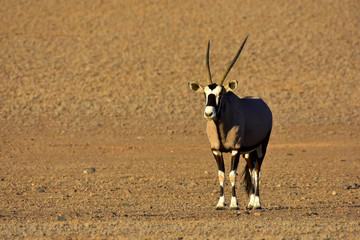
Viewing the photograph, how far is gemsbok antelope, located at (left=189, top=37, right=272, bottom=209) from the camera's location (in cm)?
1073

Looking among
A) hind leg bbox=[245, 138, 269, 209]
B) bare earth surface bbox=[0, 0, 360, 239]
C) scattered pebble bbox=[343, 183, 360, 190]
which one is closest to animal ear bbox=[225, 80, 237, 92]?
hind leg bbox=[245, 138, 269, 209]

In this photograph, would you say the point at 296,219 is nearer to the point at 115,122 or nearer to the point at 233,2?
the point at 115,122

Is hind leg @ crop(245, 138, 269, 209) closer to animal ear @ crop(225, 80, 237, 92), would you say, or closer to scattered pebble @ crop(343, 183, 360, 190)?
animal ear @ crop(225, 80, 237, 92)

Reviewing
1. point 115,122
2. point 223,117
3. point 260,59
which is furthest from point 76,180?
Result: point 260,59

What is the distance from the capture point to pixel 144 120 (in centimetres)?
2600

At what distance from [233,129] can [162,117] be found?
50.9ft

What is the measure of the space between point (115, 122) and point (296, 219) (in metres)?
16.3

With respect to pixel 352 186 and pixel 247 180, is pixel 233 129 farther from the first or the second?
pixel 352 186

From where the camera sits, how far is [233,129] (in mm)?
10945

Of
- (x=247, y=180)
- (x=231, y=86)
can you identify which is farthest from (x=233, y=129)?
(x=247, y=180)

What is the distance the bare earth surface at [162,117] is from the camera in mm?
10305

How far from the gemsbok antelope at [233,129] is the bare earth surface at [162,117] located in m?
0.55

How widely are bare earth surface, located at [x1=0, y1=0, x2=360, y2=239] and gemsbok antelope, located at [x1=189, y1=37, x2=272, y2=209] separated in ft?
1.81

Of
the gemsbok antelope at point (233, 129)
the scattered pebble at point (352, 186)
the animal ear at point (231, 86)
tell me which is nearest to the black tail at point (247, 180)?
the gemsbok antelope at point (233, 129)
